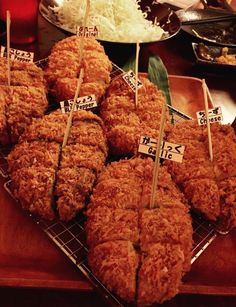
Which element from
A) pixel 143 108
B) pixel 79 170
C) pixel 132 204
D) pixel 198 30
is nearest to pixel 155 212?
pixel 132 204

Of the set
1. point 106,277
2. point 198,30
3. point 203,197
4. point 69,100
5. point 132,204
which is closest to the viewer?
point 106,277

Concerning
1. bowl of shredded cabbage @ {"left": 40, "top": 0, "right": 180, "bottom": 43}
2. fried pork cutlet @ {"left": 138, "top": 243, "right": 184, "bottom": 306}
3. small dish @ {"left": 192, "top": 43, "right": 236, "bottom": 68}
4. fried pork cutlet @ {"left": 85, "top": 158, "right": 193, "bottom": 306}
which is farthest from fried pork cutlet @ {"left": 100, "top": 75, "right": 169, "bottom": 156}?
small dish @ {"left": 192, "top": 43, "right": 236, "bottom": 68}

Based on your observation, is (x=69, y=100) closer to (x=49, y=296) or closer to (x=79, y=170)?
(x=79, y=170)

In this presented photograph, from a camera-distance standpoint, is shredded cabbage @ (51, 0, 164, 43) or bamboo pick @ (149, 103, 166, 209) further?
shredded cabbage @ (51, 0, 164, 43)

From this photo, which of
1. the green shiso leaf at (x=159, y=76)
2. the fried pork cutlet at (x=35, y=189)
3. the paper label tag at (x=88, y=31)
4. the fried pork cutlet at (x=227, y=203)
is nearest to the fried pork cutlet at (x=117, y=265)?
the fried pork cutlet at (x=35, y=189)

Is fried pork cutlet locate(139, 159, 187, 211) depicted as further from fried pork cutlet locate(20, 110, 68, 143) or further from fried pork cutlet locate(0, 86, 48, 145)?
fried pork cutlet locate(0, 86, 48, 145)

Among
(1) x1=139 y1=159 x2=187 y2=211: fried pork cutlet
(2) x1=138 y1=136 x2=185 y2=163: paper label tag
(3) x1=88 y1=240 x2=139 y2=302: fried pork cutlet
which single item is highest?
(2) x1=138 y1=136 x2=185 y2=163: paper label tag

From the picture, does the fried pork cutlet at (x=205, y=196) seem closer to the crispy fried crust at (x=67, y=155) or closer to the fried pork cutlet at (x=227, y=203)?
the fried pork cutlet at (x=227, y=203)
